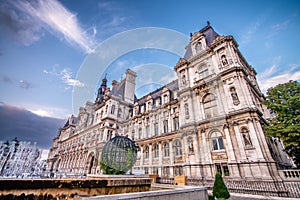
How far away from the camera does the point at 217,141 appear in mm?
18312

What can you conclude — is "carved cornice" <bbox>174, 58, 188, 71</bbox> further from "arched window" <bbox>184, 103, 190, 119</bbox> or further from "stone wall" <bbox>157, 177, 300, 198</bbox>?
"stone wall" <bbox>157, 177, 300, 198</bbox>

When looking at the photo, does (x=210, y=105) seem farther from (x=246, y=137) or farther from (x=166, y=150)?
(x=166, y=150)

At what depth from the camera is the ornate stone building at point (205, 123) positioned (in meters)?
15.7

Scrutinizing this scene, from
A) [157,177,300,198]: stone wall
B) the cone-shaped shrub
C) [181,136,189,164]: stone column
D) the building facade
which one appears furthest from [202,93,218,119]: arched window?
the building facade

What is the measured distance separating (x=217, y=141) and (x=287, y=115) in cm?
781

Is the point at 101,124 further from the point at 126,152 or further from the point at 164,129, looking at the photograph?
the point at 126,152

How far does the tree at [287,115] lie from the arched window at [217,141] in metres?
4.87

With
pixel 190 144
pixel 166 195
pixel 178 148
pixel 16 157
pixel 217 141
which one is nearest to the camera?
pixel 166 195

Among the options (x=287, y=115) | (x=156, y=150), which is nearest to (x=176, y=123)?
(x=156, y=150)

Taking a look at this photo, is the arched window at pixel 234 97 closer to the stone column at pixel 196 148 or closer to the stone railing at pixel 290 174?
the stone column at pixel 196 148

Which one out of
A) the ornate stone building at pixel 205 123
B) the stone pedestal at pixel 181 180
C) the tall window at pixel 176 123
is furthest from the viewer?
the tall window at pixel 176 123

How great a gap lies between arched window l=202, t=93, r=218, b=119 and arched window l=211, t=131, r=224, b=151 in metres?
2.71

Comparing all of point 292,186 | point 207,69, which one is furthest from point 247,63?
point 292,186

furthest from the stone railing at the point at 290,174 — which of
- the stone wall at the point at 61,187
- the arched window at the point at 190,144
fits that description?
the stone wall at the point at 61,187
